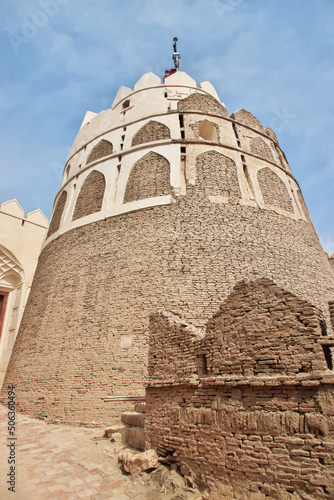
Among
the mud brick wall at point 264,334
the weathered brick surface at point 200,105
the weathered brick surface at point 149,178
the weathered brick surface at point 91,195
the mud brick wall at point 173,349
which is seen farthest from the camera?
the weathered brick surface at point 200,105

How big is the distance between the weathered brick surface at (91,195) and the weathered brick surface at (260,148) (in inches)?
241

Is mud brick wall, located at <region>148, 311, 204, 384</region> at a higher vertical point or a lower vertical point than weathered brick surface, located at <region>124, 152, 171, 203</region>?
lower

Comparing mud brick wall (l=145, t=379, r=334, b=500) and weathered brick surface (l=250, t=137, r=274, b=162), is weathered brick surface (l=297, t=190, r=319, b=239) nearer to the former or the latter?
weathered brick surface (l=250, t=137, r=274, b=162)

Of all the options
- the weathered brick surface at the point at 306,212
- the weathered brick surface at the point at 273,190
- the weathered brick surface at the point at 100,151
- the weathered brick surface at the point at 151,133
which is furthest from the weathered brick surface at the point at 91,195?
the weathered brick surface at the point at 306,212

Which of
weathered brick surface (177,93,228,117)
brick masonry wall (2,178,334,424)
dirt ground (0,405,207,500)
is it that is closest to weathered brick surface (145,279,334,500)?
dirt ground (0,405,207,500)

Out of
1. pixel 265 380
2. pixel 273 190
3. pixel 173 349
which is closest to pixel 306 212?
pixel 273 190

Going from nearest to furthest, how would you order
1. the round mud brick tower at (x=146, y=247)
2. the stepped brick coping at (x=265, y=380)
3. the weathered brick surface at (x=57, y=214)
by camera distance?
1. the stepped brick coping at (x=265, y=380)
2. the round mud brick tower at (x=146, y=247)
3. the weathered brick surface at (x=57, y=214)

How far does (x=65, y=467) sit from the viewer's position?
4.48 m

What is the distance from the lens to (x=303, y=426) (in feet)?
9.69

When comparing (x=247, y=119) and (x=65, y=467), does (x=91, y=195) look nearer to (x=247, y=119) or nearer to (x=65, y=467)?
(x=247, y=119)

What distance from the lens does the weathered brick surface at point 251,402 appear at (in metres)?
2.91

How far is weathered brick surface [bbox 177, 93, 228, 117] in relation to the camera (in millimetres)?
12672

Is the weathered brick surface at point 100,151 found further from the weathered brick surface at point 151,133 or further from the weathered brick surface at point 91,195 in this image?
the weathered brick surface at point 151,133

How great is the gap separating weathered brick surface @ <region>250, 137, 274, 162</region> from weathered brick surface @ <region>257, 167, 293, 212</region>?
91 centimetres
